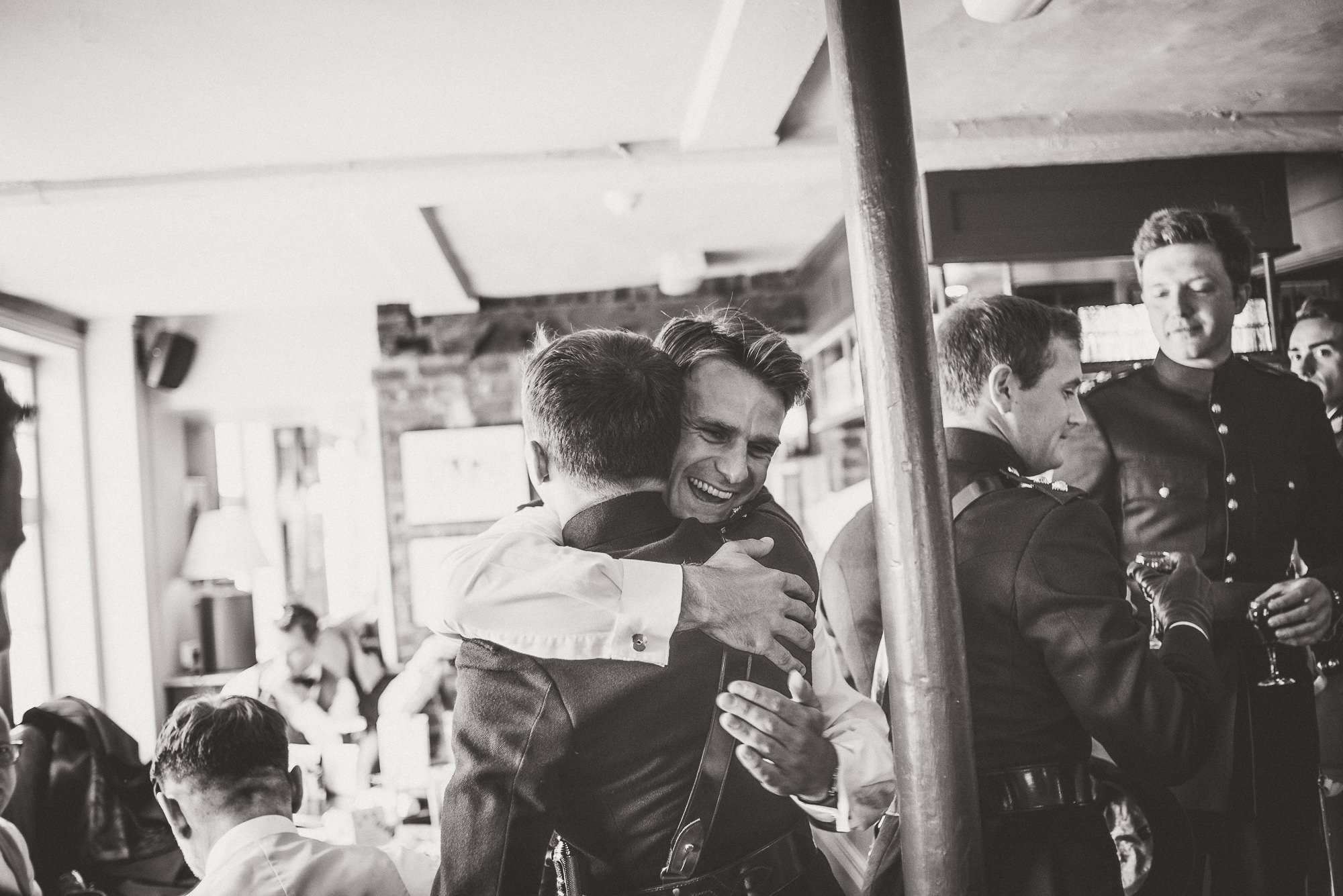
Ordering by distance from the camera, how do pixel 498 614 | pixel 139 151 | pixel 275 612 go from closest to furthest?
pixel 498 614, pixel 139 151, pixel 275 612

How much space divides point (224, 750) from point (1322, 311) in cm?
304

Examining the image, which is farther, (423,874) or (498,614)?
(423,874)

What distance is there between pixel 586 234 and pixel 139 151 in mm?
1766

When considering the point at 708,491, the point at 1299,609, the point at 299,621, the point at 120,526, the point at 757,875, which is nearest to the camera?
the point at 757,875

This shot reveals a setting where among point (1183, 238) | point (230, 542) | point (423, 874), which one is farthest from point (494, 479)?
point (1183, 238)

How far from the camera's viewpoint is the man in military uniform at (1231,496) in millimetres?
1736

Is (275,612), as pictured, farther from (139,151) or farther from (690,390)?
(690,390)

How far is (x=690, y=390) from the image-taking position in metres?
1.14

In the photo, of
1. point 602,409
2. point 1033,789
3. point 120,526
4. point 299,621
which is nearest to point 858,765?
point 1033,789

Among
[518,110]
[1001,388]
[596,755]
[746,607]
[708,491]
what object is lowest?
[596,755]

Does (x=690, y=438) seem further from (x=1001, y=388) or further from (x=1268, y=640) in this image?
(x=1268, y=640)

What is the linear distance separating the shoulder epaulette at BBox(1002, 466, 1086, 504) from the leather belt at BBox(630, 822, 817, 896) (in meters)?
0.53

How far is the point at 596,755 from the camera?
3.20 ft

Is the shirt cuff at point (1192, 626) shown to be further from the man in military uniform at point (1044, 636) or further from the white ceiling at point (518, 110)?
the white ceiling at point (518, 110)
